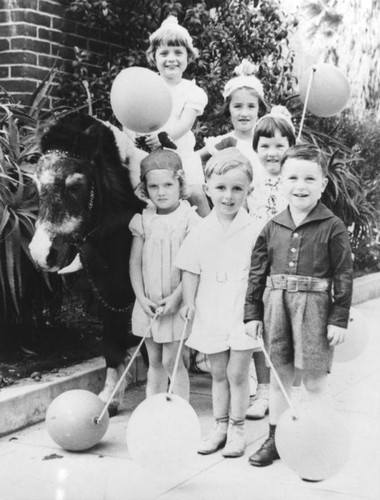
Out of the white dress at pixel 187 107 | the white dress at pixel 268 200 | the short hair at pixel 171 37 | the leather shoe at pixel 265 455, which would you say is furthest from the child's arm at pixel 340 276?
the short hair at pixel 171 37

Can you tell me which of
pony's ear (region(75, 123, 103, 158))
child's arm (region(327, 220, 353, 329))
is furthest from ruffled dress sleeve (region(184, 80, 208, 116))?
child's arm (region(327, 220, 353, 329))

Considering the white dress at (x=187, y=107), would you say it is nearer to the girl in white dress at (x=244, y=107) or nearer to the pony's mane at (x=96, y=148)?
the girl in white dress at (x=244, y=107)

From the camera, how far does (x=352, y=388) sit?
5.35 metres

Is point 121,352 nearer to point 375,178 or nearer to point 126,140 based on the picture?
point 126,140

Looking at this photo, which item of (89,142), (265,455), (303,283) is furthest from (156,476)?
(89,142)

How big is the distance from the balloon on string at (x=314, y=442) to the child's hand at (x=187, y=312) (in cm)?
88

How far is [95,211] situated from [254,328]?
116 cm

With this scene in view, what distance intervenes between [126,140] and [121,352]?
1285 millimetres

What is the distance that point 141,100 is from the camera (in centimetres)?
415

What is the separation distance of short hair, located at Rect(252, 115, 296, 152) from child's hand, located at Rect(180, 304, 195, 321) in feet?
3.80

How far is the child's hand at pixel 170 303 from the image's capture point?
416 cm

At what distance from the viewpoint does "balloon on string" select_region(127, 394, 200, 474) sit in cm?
331

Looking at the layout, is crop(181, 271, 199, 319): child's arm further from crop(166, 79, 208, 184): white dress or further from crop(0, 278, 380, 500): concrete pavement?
crop(166, 79, 208, 184): white dress

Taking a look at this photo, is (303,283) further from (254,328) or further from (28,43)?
(28,43)
